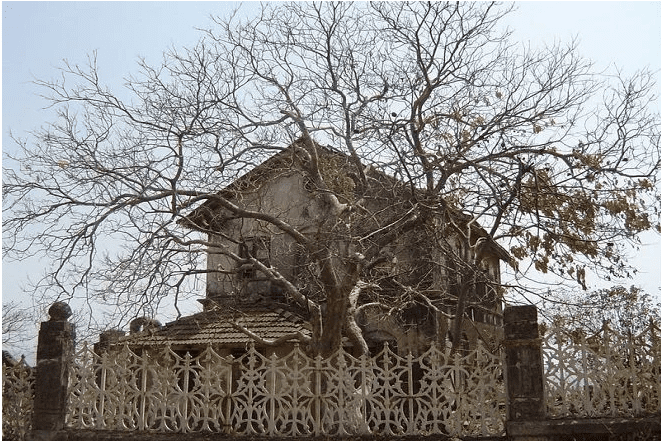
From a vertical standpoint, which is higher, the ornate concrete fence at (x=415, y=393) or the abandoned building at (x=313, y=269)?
the abandoned building at (x=313, y=269)

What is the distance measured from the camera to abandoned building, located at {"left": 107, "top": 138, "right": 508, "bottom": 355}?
11336 mm

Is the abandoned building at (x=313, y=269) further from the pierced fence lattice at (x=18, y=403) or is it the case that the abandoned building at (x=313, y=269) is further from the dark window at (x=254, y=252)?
the pierced fence lattice at (x=18, y=403)

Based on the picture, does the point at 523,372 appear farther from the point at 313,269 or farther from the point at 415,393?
the point at 313,269

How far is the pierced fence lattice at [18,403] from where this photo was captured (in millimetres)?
9555

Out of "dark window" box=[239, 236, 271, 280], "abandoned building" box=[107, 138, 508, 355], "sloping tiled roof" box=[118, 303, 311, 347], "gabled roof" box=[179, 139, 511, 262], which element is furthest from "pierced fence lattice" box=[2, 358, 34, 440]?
"sloping tiled roof" box=[118, 303, 311, 347]

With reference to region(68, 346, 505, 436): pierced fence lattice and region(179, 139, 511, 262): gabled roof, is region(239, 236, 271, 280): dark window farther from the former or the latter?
region(68, 346, 505, 436): pierced fence lattice

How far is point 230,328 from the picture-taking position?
54.3ft

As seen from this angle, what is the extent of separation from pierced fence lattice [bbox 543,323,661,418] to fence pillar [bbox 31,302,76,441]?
6347 millimetres

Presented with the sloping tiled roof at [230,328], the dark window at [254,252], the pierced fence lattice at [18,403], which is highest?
the dark window at [254,252]

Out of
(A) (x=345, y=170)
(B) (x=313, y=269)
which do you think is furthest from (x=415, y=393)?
(A) (x=345, y=170)

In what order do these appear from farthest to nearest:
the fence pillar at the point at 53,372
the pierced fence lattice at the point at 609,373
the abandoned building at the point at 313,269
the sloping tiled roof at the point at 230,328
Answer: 1. the sloping tiled roof at the point at 230,328
2. the abandoned building at the point at 313,269
3. the fence pillar at the point at 53,372
4. the pierced fence lattice at the point at 609,373

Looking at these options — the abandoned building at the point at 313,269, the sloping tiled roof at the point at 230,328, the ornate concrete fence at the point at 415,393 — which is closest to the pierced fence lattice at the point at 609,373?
the ornate concrete fence at the point at 415,393

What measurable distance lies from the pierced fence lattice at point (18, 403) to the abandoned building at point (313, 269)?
2038mm

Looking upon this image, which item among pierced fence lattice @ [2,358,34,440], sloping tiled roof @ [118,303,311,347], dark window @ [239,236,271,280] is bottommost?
pierced fence lattice @ [2,358,34,440]
